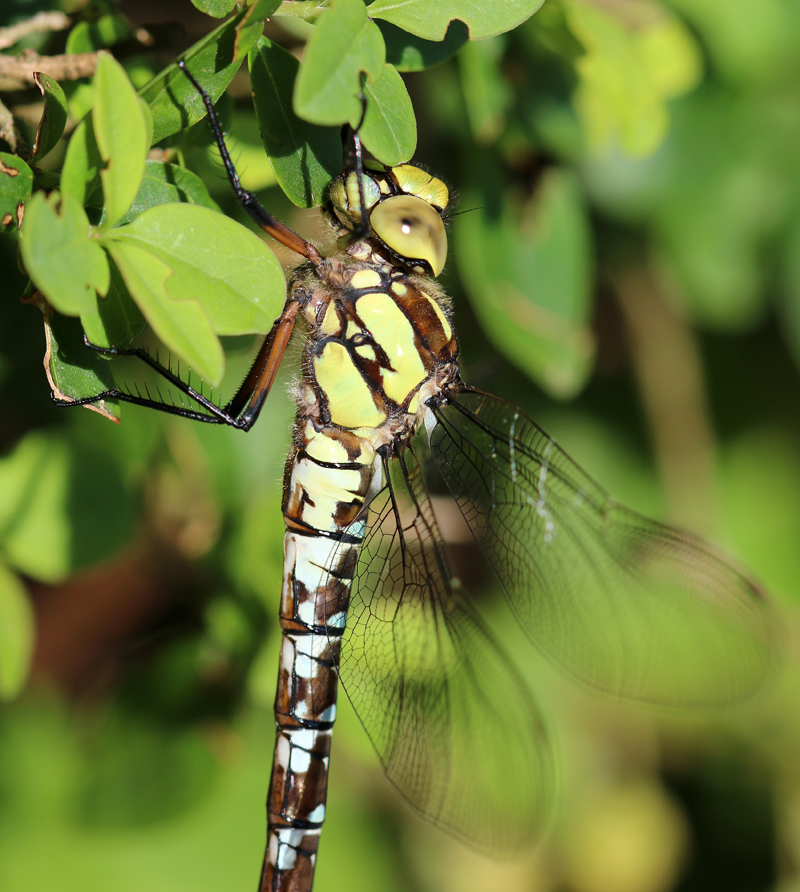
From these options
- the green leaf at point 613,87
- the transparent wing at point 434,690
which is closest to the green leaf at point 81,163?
the transparent wing at point 434,690

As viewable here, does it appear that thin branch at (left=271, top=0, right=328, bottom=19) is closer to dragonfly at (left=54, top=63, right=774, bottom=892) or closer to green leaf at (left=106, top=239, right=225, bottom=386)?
dragonfly at (left=54, top=63, right=774, bottom=892)

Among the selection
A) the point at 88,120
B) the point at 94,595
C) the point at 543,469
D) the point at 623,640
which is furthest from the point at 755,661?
→ the point at 94,595

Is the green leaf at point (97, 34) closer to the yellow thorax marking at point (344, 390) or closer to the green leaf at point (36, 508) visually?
the yellow thorax marking at point (344, 390)

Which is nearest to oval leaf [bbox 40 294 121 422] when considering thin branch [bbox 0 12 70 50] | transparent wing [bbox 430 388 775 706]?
thin branch [bbox 0 12 70 50]

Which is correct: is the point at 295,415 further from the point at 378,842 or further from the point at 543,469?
the point at 378,842

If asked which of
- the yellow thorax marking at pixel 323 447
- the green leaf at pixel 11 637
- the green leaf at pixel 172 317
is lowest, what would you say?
the green leaf at pixel 11 637

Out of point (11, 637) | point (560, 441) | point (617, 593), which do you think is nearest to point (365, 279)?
point (11, 637)
